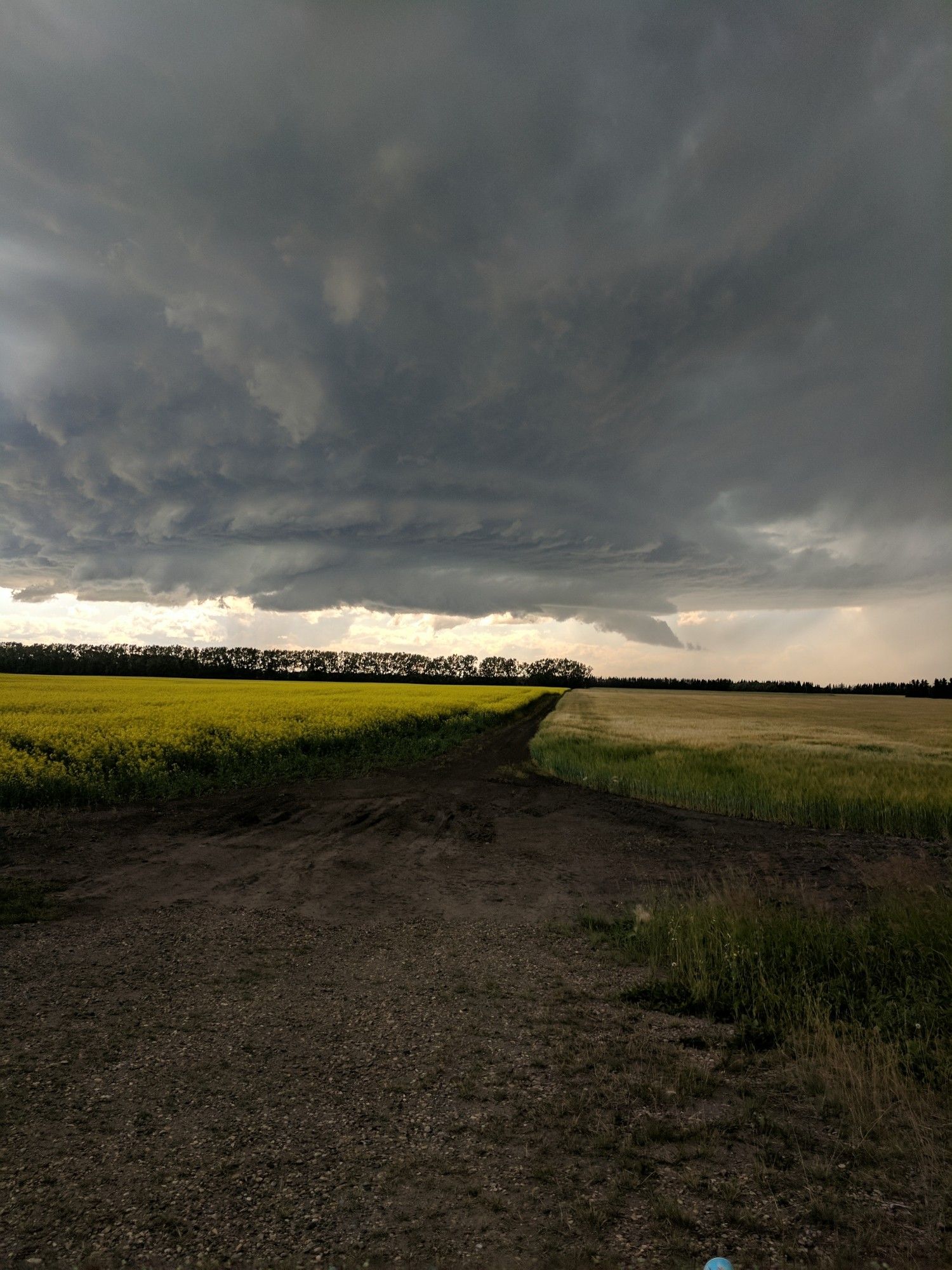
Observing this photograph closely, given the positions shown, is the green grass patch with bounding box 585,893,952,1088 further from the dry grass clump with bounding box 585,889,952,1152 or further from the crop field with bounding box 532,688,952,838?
the crop field with bounding box 532,688,952,838

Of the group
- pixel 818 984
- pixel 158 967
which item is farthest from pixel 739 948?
pixel 158 967

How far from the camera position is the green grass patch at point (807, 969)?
5441 mm

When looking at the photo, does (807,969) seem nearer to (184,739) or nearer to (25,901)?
(25,901)

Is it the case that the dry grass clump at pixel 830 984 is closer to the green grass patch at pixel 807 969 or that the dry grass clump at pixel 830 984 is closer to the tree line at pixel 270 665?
the green grass patch at pixel 807 969

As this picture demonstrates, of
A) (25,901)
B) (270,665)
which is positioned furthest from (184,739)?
(270,665)

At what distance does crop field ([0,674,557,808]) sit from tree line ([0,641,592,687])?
74.1m

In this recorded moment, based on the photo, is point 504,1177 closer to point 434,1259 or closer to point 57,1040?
point 434,1259

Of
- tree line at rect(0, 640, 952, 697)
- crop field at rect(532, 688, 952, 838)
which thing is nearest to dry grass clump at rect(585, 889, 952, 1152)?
crop field at rect(532, 688, 952, 838)

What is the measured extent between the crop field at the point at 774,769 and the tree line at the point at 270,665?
3634 inches

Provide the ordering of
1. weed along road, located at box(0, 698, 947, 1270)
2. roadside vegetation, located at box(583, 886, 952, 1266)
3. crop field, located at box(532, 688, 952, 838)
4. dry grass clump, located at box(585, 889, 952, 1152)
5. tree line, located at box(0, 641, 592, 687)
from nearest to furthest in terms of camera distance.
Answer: weed along road, located at box(0, 698, 947, 1270) → roadside vegetation, located at box(583, 886, 952, 1266) → dry grass clump, located at box(585, 889, 952, 1152) → crop field, located at box(532, 688, 952, 838) → tree line, located at box(0, 641, 592, 687)

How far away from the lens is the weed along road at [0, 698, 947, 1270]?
3395mm

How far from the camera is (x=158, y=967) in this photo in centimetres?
679

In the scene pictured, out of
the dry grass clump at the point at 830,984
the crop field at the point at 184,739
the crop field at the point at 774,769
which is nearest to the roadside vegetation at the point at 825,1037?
the dry grass clump at the point at 830,984

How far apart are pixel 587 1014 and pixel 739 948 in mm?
2090
